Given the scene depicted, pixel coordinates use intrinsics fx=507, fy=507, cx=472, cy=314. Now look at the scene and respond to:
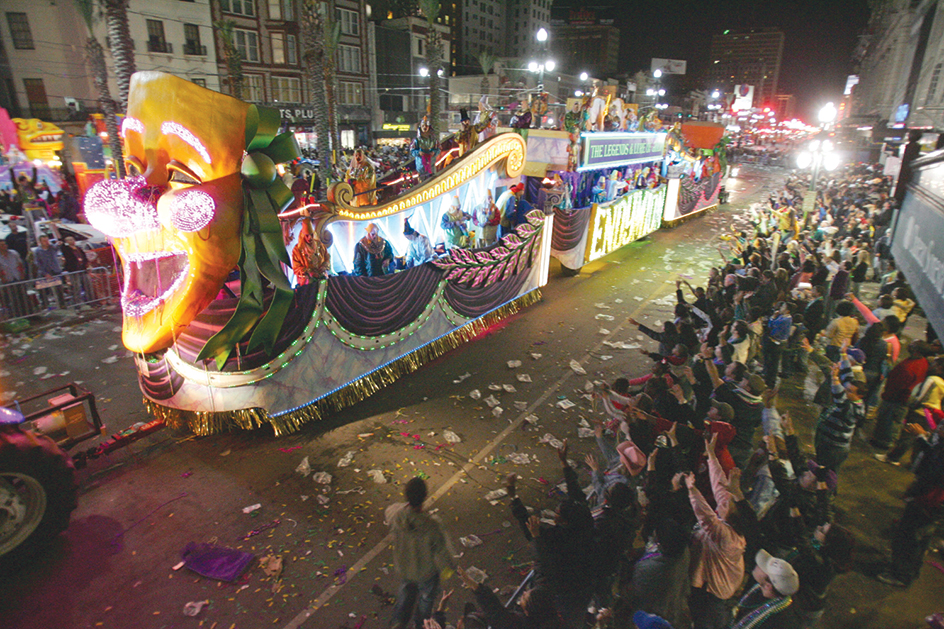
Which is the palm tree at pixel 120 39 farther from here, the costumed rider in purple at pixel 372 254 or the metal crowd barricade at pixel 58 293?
the costumed rider in purple at pixel 372 254

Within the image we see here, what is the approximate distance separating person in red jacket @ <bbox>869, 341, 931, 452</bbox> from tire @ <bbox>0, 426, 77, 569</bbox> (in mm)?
9328

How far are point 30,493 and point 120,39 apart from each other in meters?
13.3

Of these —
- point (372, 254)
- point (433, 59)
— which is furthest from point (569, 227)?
point (433, 59)

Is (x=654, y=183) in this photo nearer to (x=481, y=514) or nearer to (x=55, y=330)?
(x=481, y=514)

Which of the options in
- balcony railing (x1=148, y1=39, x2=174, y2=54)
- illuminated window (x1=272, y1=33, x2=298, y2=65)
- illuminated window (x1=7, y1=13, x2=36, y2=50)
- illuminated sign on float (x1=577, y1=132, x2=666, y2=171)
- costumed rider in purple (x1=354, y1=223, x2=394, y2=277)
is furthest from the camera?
illuminated window (x1=272, y1=33, x2=298, y2=65)

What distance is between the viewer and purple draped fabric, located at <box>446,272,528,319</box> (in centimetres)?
939

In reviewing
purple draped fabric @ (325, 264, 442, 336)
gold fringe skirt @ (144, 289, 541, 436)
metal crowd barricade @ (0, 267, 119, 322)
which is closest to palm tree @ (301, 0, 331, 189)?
metal crowd barricade @ (0, 267, 119, 322)

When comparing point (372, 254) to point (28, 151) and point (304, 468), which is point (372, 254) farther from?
point (28, 151)

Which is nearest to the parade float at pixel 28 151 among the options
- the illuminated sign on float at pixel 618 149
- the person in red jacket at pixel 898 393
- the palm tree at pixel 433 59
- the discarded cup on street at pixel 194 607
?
the palm tree at pixel 433 59

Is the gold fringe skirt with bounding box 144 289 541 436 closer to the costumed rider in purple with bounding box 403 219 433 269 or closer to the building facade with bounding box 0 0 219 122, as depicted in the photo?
the costumed rider in purple with bounding box 403 219 433 269

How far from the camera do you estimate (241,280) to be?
5926 millimetres

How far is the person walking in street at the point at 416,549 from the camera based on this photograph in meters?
3.61

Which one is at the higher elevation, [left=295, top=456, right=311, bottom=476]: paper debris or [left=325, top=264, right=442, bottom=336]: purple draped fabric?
[left=325, top=264, right=442, bottom=336]: purple draped fabric

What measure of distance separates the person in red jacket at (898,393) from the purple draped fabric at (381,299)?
21.6ft
